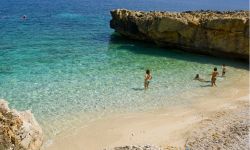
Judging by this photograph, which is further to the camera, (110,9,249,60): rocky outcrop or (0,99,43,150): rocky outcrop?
(110,9,249,60): rocky outcrop

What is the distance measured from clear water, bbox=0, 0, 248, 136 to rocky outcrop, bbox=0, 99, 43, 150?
6465 millimetres

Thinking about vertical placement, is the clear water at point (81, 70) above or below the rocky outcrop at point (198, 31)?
below

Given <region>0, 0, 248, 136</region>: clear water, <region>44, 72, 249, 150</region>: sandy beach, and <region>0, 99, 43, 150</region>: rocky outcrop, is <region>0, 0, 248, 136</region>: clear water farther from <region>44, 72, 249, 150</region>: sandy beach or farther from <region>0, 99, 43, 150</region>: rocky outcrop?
<region>0, 99, 43, 150</region>: rocky outcrop

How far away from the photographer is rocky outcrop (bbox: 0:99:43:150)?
12500mm

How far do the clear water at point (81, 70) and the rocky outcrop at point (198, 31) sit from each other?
1.17m

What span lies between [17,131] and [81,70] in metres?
20.4

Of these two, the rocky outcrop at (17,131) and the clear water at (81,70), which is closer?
the rocky outcrop at (17,131)

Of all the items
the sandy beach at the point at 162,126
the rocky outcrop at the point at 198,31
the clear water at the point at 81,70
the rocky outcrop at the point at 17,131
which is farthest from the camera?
the rocky outcrop at the point at 198,31

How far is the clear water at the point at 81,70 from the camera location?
25141 mm

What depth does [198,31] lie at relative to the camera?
4031 centimetres

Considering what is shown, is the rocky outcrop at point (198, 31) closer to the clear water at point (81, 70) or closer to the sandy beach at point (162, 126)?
the clear water at point (81, 70)

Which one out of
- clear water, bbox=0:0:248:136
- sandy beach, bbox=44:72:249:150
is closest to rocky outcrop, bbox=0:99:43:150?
sandy beach, bbox=44:72:249:150

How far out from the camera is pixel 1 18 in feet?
195

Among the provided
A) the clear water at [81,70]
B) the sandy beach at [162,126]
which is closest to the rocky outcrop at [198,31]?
the clear water at [81,70]
